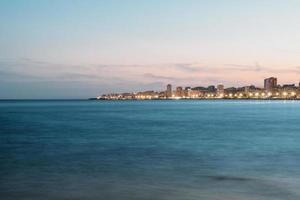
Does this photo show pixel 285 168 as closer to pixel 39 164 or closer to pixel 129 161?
pixel 129 161

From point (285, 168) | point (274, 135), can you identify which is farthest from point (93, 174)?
point (274, 135)

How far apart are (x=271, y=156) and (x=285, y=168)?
17.1ft

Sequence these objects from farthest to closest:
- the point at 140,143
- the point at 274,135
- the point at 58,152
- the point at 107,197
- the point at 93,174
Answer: the point at 274,135 → the point at 140,143 → the point at 58,152 → the point at 93,174 → the point at 107,197

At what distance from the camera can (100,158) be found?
28297 mm

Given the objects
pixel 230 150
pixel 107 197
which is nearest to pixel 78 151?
pixel 230 150

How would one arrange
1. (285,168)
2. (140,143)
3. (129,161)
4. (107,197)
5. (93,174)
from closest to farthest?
1. (107,197)
2. (93,174)
3. (285,168)
4. (129,161)
5. (140,143)

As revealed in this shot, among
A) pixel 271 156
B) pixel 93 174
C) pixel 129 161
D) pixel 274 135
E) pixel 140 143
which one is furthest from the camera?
pixel 274 135

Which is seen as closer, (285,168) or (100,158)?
(285,168)

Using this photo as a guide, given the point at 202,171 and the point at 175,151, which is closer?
the point at 202,171

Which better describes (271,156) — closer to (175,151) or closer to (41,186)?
(175,151)

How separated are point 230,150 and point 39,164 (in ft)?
46.1

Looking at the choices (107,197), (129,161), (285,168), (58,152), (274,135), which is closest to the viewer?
(107,197)

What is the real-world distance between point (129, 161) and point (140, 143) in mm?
12272

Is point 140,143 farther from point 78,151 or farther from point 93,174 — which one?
point 93,174
